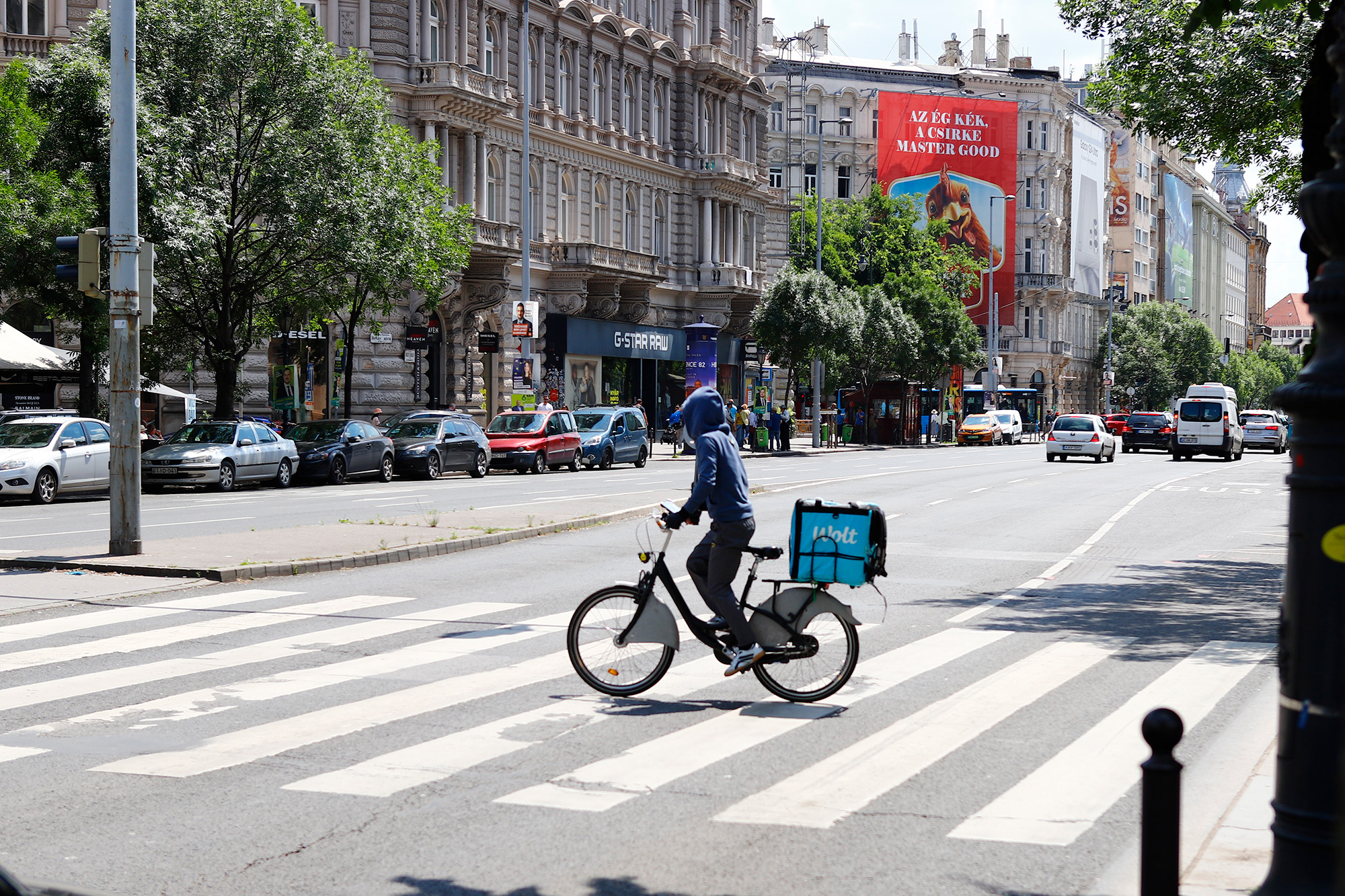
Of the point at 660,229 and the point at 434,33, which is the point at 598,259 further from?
the point at 434,33

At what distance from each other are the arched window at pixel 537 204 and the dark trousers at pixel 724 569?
42320 mm

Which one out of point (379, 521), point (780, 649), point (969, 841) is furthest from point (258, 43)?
point (969, 841)

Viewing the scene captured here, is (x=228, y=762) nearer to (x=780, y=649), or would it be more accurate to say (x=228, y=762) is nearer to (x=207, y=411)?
(x=780, y=649)

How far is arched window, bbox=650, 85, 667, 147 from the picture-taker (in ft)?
191

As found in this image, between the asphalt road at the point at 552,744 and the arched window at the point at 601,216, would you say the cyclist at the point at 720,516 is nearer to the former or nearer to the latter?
the asphalt road at the point at 552,744

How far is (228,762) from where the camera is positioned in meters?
7.09

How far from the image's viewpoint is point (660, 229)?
58812 millimetres

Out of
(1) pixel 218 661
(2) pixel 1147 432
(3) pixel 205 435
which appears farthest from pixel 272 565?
(2) pixel 1147 432

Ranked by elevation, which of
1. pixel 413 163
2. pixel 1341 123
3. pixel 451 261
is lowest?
pixel 1341 123

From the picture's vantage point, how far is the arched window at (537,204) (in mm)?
50250

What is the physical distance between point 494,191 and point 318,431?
16.9m

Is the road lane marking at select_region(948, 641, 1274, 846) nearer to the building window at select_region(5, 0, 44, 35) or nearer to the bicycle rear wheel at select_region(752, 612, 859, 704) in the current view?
the bicycle rear wheel at select_region(752, 612, 859, 704)

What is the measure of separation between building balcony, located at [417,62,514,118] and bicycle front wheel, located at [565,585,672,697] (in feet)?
119

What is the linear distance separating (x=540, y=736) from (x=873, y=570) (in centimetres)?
220
